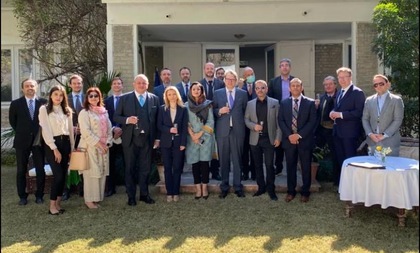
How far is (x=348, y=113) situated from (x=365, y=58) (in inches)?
126

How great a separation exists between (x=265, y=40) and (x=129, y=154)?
23.3 ft

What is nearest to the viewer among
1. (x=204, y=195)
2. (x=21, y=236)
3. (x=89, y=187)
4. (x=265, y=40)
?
(x=21, y=236)

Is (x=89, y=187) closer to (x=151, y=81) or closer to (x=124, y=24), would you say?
(x=124, y=24)

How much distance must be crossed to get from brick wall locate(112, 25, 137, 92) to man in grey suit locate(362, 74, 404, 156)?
5.09 meters

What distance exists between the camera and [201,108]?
6871 mm

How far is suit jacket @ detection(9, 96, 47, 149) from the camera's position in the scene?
22.6 ft

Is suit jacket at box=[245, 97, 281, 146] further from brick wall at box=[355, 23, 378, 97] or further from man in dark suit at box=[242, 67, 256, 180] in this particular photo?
brick wall at box=[355, 23, 378, 97]

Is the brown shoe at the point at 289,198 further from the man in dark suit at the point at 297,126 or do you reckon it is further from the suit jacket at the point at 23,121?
the suit jacket at the point at 23,121

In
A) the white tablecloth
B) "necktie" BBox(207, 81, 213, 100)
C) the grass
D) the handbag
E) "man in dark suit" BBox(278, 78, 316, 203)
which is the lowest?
the grass

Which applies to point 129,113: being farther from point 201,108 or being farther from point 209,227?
point 209,227

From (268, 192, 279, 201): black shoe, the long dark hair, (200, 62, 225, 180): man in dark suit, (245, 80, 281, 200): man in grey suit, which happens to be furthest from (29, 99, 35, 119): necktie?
(268, 192, 279, 201): black shoe

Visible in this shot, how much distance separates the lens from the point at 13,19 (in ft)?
44.1

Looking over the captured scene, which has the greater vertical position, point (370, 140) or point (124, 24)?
point (124, 24)

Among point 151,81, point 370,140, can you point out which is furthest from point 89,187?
point 151,81
